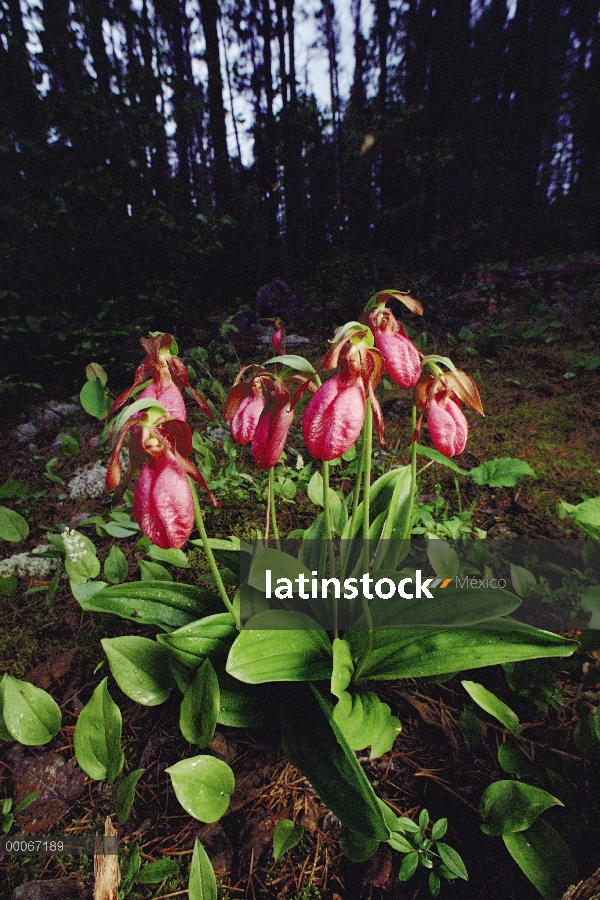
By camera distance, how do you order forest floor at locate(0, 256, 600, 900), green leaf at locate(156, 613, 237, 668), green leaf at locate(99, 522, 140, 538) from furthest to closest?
green leaf at locate(99, 522, 140, 538) → green leaf at locate(156, 613, 237, 668) → forest floor at locate(0, 256, 600, 900)

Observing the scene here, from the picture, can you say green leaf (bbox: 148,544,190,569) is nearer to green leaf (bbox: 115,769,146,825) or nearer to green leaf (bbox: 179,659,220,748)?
green leaf (bbox: 179,659,220,748)

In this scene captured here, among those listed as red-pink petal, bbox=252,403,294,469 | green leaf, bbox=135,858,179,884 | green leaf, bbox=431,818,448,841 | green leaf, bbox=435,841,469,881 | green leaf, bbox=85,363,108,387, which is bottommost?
green leaf, bbox=135,858,179,884

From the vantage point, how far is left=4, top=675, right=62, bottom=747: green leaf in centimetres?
110

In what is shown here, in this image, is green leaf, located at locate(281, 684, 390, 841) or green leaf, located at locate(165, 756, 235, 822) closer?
green leaf, located at locate(281, 684, 390, 841)

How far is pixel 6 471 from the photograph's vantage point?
2.59 metres

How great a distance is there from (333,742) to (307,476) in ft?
4.59

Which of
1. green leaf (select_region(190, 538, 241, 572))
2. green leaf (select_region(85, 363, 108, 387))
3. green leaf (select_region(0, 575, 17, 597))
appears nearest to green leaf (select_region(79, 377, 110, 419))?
green leaf (select_region(85, 363, 108, 387))

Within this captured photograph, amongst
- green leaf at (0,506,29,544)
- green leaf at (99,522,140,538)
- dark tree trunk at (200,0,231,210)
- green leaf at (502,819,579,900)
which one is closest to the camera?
green leaf at (502,819,579,900)

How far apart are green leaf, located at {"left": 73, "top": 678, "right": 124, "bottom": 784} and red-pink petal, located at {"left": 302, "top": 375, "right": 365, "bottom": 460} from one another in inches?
32.9

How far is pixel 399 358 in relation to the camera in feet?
3.14

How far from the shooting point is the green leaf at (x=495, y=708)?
1.06m

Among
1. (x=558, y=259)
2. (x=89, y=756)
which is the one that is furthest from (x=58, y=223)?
(x=558, y=259)

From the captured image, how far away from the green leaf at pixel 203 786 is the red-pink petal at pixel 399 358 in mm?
1041

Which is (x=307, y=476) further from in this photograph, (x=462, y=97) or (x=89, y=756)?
(x=462, y=97)
